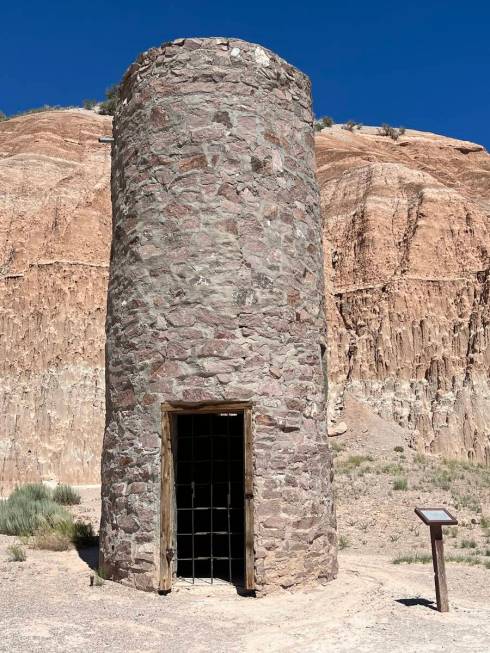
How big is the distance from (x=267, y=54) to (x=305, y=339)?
A: 3.83m

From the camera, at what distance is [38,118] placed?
143 ft

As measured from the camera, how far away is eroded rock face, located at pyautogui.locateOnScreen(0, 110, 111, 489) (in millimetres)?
29125

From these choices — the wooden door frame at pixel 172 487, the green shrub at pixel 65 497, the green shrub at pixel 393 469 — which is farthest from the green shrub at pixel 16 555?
the green shrub at pixel 393 469

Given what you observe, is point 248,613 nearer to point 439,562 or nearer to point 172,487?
point 172,487

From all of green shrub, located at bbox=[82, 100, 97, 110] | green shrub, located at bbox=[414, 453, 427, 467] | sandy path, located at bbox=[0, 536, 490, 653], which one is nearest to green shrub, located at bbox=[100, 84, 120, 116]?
green shrub, located at bbox=[82, 100, 97, 110]

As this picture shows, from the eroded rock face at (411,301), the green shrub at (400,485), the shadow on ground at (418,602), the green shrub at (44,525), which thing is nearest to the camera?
the shadow on ground at (418,602)

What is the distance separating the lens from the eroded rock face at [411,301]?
29359 millimetres

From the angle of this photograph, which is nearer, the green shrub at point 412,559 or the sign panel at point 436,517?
the sign panel at point 436,517

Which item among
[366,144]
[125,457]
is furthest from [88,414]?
[366,144]

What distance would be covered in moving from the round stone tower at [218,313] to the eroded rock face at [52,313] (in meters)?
20.3

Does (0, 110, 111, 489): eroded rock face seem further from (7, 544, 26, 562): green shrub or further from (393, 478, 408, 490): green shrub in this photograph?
(7, 544, 26, 562): green shrub

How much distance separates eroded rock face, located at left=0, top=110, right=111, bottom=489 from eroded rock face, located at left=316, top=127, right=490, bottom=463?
34.6 ft

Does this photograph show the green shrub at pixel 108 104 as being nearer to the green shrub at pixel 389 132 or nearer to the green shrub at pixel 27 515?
the green shrub at pixel 389 132

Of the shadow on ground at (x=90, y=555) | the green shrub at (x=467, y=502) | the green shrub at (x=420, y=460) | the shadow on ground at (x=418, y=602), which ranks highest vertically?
the green shrub at (x=420, y=460)
